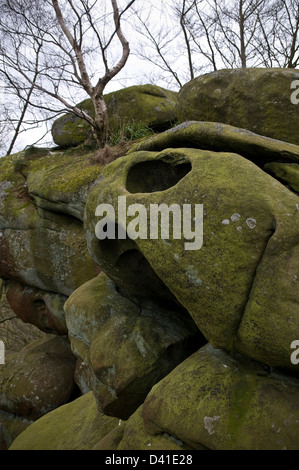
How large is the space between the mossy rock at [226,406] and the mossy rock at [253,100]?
153 inches

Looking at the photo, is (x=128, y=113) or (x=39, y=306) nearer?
(x=39, y=306)

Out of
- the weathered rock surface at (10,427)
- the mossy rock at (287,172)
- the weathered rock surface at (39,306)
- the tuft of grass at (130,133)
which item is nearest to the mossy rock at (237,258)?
the mossy rock at (287,172)

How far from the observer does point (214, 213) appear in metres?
3.52

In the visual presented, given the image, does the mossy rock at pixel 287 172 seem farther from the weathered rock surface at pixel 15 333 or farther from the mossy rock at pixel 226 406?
the weathered rock surface at pixel 15 333

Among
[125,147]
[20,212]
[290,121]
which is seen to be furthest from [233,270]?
[20,212]

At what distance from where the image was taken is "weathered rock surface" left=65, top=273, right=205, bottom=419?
4.85m

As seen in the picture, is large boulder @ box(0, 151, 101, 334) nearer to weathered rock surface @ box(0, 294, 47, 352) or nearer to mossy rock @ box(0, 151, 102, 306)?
mossy rock @ box(0, 151, 102, 306)

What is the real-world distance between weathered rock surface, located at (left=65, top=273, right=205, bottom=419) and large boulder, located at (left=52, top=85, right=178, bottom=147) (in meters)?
6.47

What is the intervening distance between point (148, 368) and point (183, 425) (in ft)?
5.20

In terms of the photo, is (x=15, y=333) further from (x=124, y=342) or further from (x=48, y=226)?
(x=124, y=342)

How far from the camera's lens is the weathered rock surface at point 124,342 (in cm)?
485

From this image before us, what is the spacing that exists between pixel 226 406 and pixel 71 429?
4515 mm

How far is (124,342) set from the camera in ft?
16.5

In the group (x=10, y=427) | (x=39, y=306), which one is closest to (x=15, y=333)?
(x=10, y=427)
